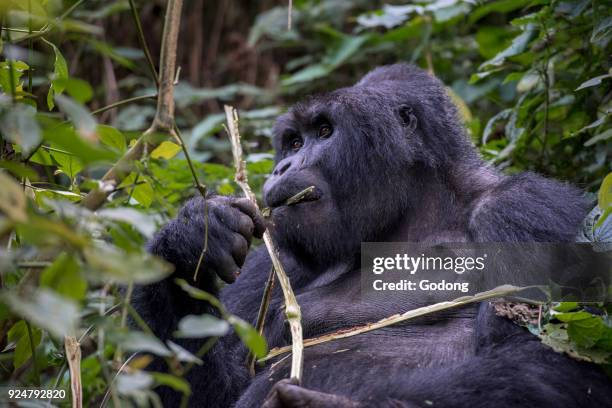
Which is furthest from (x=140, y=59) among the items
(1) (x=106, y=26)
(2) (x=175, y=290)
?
(2) (x=175, y=290)

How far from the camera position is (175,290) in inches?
122

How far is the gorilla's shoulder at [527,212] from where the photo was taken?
2.85 meters

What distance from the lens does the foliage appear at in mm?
1544

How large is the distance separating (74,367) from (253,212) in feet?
2.92

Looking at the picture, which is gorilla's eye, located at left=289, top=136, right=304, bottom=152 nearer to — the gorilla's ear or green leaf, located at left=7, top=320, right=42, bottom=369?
the gorilla's ear

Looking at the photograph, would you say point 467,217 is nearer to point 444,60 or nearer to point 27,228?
point 27,228

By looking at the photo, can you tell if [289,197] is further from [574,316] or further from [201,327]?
[201,327]

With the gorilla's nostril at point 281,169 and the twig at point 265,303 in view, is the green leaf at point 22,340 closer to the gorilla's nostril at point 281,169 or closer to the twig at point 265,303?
the twig at point 265,303

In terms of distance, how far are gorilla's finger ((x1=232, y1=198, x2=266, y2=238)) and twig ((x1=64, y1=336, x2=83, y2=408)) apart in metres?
0.80

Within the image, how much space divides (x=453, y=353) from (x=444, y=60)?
380 cm

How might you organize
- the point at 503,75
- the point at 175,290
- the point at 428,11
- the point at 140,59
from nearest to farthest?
the point at 175,290, the point at 503,75, the point at 428,11, the point at 140,59

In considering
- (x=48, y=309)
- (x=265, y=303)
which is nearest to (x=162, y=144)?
(x=265, y=303)

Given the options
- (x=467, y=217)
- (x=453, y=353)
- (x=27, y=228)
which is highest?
(x=27, y=228)

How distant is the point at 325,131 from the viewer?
3510mm
